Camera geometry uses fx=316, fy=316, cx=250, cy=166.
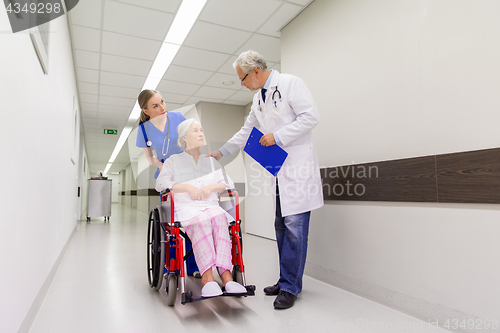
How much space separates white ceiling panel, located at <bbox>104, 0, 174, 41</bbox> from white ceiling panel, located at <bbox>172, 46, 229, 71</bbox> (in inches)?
17.9

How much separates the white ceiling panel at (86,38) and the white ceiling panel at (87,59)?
4.8 inches

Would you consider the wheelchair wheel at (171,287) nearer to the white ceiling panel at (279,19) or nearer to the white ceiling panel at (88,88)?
the white ceiling panel at (279,19)

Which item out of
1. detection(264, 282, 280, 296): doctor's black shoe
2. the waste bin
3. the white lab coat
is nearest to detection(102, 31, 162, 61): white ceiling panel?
the white lab coat

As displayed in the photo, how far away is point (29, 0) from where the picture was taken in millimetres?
1499

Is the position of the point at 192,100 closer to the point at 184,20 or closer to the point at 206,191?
the point at 184,20

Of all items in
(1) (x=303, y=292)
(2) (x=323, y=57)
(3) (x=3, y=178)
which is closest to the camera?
(3) (x=3, y=178)

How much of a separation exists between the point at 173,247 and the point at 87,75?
3.93m

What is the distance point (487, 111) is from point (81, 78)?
206 inches

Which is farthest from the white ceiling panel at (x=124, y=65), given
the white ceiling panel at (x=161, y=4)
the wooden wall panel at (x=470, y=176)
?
the wooden wall panel at (x=470, y=176)

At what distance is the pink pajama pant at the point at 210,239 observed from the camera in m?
1.92

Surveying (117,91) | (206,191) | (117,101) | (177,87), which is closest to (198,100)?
(177,87)

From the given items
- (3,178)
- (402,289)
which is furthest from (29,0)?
(402,289)

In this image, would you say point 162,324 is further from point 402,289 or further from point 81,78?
point 81,78

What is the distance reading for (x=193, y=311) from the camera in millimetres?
1950
